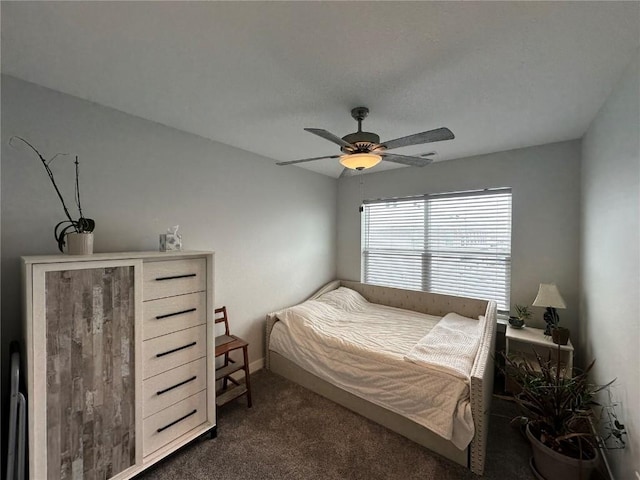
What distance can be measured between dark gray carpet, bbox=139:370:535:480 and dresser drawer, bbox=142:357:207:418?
40cm

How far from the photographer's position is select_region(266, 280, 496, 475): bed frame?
1701mm

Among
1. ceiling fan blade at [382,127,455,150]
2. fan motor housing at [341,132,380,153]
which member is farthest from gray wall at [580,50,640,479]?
fan motor housing at [341,132,380,153]

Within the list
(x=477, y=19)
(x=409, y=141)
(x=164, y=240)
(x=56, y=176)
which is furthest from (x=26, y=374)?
(x=477, y=19)

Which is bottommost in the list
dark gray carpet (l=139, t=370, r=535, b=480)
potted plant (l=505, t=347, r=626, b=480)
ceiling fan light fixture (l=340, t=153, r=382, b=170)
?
dark gray carpet (l=139, t=370, r=535, b=480)

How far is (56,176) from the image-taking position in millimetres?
1741

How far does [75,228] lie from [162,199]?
71 cm

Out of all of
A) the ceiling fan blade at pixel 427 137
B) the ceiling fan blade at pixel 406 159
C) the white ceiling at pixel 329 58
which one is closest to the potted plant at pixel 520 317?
the white ceiling at pixel 329 58

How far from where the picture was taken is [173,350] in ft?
6.05

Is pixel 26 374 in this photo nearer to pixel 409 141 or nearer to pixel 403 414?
pixel 403 414

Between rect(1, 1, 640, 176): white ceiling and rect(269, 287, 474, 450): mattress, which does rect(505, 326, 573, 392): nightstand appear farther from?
rect(1, 1, 640, 176): white ceiling

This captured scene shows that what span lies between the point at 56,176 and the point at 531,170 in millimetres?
4201

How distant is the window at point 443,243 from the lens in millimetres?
3072

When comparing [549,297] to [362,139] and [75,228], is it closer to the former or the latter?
[362,139]

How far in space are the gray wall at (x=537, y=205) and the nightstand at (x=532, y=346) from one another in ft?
1.08
